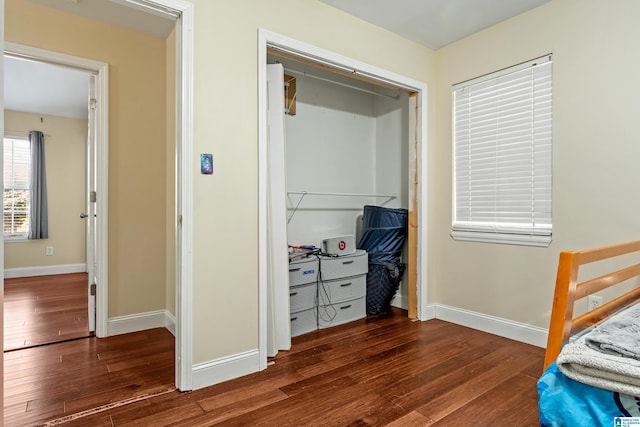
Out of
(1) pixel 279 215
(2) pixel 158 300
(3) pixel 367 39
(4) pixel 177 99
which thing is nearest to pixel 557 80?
(3) pixel 367 39

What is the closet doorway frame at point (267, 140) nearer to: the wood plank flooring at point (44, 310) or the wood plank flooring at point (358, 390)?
the wood plank flooring at point (358, 390)

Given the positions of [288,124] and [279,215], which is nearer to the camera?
[279,215]

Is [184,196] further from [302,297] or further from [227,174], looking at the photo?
[302,297]

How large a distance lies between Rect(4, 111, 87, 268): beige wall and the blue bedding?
634cm

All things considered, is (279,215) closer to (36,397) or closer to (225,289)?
(225,289)

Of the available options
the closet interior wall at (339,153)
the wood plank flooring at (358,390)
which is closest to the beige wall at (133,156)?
the wood plank flooring at (358,390)

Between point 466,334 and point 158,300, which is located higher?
point 158,300

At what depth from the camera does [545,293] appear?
8.32 feet

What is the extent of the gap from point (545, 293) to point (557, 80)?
1.49m

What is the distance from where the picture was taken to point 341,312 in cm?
310

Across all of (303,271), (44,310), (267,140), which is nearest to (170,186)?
(267,140)

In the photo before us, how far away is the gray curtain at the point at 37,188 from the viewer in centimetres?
518

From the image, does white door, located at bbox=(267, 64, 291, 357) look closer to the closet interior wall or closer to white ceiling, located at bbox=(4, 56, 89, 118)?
the closet interior wall

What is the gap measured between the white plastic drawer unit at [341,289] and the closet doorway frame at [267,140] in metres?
0.46
